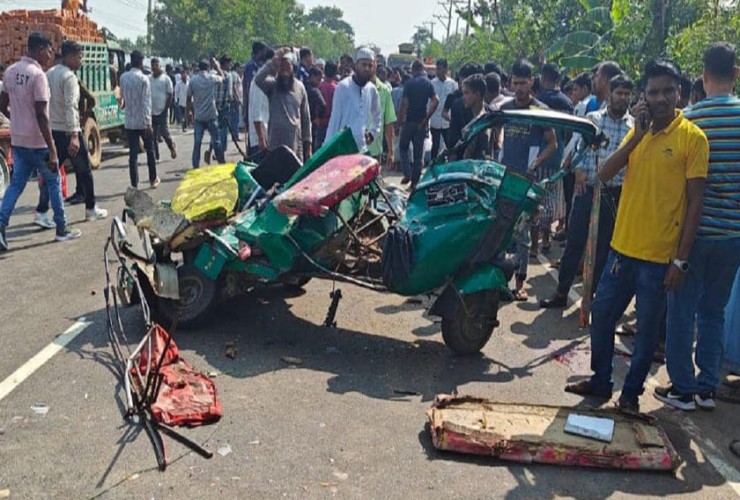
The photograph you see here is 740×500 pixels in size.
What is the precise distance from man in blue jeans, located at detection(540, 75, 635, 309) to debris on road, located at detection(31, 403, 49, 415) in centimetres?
440

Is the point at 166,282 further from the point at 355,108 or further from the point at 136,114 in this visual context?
the point at 136,114

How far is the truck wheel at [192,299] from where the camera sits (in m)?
5.79

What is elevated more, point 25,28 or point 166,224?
point 25,28

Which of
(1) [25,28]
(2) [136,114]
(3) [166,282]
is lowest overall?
(3) [166,282]

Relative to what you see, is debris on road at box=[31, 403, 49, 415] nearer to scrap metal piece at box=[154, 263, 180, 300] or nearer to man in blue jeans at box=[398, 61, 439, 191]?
scrap metal piece at box=[154, 263, 180, 300]

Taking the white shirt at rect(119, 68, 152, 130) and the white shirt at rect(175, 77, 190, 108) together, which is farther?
the white shirt at rect(175, 77, 190, 108)

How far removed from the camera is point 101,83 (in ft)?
53.3

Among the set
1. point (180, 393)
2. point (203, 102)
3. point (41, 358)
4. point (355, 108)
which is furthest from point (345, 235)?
point (203, 102)

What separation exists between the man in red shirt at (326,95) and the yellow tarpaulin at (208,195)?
18.2ft

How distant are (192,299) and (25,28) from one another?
36.6 ft

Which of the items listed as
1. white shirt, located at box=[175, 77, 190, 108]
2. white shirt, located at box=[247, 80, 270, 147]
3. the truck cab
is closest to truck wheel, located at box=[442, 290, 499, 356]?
white shirt, located at box=[247, 80, 270, 147]

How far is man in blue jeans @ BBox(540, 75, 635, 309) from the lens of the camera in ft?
21.0

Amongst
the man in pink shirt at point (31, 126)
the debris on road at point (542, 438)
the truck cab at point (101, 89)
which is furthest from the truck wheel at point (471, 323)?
the truck cab at point (101, 89)

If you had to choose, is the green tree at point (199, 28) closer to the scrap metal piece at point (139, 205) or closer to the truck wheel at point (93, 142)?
the truck wheel at point (93, 142)
